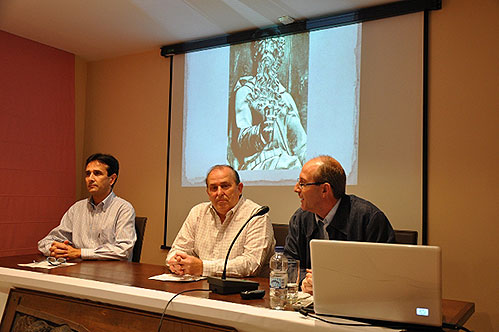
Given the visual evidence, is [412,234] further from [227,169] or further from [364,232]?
[227,169]

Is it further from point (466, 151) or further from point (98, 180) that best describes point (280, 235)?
point (466, 151)

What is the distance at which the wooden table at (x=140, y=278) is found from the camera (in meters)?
1.64

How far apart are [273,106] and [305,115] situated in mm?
293

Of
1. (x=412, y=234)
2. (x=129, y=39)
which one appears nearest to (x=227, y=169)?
(x=412, y=234)

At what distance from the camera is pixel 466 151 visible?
307 centimetres

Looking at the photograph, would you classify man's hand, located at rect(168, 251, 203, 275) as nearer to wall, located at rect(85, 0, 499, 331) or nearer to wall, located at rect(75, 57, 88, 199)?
wall, located at rect(85, 0, 499, 331)

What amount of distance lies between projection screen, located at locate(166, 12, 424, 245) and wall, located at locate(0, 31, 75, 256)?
3.73ft

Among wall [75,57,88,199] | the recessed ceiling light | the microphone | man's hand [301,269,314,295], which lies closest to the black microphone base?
the microphone

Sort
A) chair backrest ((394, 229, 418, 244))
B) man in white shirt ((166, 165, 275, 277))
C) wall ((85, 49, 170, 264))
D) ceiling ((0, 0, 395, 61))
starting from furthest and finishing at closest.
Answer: wall ((85, 49, 170, 264))
ceiling ((0, 0, 395, 61))
man in white shirt ((166, 165, 275, 277))
chair backrest ((394, 229, 418, 244))

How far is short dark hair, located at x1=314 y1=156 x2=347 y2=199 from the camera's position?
2182mm

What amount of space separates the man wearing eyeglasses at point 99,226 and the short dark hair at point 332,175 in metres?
1.28

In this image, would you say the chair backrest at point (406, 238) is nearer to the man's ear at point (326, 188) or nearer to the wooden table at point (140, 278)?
the man's ear at point (326, 188)

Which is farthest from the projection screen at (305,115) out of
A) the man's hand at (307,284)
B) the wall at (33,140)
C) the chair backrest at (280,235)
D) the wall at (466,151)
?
the man's hand at (307,284)

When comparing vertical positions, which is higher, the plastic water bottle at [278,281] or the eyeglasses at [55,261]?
the plastic water bottle at [278,281]
